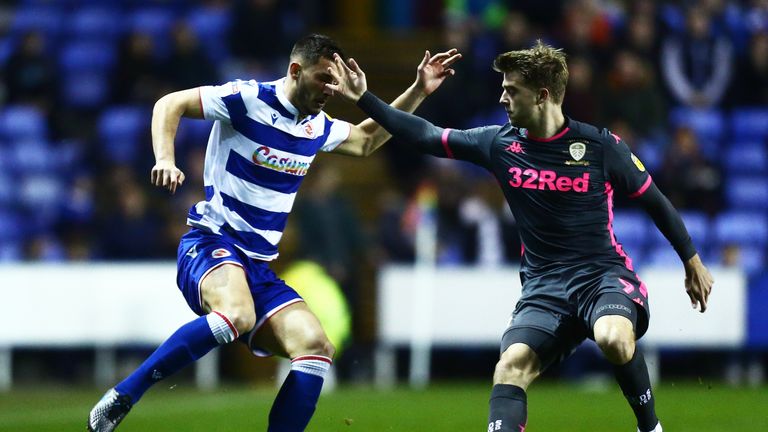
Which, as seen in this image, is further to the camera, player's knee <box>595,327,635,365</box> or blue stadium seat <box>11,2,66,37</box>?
blue stadium seat <box>11,2,66,37</box>

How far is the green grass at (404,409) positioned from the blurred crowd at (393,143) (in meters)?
1.78

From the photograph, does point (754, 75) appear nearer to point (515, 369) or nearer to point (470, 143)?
point (470, 143)

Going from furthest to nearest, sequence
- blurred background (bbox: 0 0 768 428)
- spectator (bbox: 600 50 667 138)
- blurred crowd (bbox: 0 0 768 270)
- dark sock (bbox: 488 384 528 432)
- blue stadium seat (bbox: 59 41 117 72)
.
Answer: blue stadium seat (bbox: 59 41 117 72) → spectator (bbox: 600 50 667 138) → blurred crowd (bbox: 0 0 768 270) → blurred background (bbox: 0 0 768 428) → dark sock (bbox: 488 384 528 432)

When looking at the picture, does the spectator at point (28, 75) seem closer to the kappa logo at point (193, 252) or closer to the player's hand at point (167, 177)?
the kappa logo at point (193, 252)

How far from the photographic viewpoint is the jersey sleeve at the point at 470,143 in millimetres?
7574

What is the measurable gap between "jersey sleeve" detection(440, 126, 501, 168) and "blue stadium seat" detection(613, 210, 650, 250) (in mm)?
7929

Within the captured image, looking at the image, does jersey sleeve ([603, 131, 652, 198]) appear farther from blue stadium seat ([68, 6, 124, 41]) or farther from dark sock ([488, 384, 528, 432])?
blue stadium seat ([68, 6, 124, 41])

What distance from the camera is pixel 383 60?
18312mm

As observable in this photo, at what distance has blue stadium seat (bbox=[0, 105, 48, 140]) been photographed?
1645 centimetres

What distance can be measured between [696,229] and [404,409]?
5.04 meters

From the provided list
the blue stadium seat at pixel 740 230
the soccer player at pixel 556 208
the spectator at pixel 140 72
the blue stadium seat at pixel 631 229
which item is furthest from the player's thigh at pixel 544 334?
the spectator at pixel 140 72

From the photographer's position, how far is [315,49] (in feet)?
25.2

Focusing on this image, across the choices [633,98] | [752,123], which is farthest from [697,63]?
[633,98]

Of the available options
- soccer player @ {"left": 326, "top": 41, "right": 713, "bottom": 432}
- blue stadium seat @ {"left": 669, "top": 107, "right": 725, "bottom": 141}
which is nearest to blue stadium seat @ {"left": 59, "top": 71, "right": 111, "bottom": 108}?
blue stadium seat @ {"left": 669, "top": 107, "right": 725, "bottom": 141}
